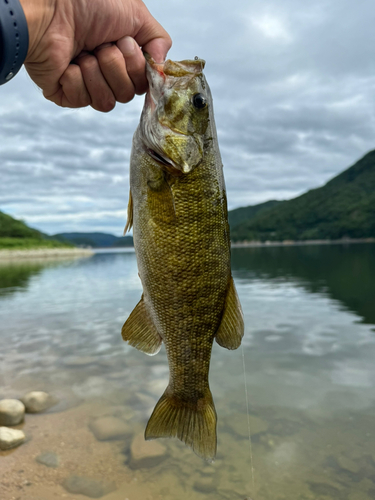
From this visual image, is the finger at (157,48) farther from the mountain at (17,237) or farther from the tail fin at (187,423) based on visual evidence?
the mountain at (17,237)

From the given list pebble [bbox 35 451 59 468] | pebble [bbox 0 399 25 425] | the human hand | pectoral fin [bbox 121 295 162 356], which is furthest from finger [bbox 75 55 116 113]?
pebble [bbox 0 399 25 425]

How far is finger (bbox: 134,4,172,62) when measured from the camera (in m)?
2.95

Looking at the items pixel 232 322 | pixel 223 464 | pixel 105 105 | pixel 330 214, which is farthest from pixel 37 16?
pixel 330 214

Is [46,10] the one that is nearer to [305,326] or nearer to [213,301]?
[213,301]

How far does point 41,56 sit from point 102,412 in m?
7.07

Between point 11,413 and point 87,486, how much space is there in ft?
7.99

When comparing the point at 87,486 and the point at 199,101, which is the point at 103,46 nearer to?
the point at 199,101

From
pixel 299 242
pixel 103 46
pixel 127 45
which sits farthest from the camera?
pixel 299 242

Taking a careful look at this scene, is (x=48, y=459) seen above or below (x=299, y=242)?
below

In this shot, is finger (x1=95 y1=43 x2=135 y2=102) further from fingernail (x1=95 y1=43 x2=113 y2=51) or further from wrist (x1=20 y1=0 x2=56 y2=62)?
wrist (x1=20 y1=0 x2=56 y2=62)

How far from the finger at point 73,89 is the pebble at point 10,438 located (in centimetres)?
566

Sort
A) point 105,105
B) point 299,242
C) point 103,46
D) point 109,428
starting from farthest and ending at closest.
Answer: point 299,242 < point 109,428 < point 105,105 < point 103,46

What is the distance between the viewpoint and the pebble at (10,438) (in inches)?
248

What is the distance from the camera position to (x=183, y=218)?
2486 mm
